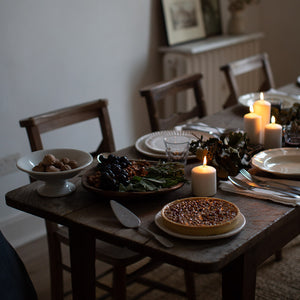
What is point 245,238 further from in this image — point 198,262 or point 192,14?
point 192,14

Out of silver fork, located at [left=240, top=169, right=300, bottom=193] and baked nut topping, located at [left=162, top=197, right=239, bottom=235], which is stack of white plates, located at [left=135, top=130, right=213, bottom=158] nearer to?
silver fork, located at [left=240, top=169, right=300, bottom=193]

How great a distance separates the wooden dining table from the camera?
44.8 inches

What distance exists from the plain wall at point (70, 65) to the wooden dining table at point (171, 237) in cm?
117

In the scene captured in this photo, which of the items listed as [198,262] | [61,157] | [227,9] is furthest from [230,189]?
[227,9]

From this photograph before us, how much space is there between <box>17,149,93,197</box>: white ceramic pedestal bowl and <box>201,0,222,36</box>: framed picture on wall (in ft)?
7.06

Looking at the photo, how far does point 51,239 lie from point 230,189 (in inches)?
30.5

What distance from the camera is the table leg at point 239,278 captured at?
3.98 ft

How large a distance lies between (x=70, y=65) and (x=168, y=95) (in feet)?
2.42

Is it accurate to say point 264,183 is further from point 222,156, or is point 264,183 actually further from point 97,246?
point 97,246

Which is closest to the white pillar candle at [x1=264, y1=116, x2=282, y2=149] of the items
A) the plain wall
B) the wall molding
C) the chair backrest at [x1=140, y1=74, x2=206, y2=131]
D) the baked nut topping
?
the baked nut topping

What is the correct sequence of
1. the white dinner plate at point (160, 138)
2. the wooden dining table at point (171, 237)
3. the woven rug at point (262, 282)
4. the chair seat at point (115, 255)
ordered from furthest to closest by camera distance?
the woven rug at point (262, 282), the white dinner plate at point (160, 138), the chair seat at point (115, 255), the wooden dining table at point (171, 237)

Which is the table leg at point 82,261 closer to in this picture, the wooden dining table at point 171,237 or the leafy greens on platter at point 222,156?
the wooden dining table at point 171,237

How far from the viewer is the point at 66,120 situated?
1.94 meters

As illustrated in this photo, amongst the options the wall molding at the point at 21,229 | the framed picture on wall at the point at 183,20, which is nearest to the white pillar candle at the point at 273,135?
the wall molding at the point at 21,229
